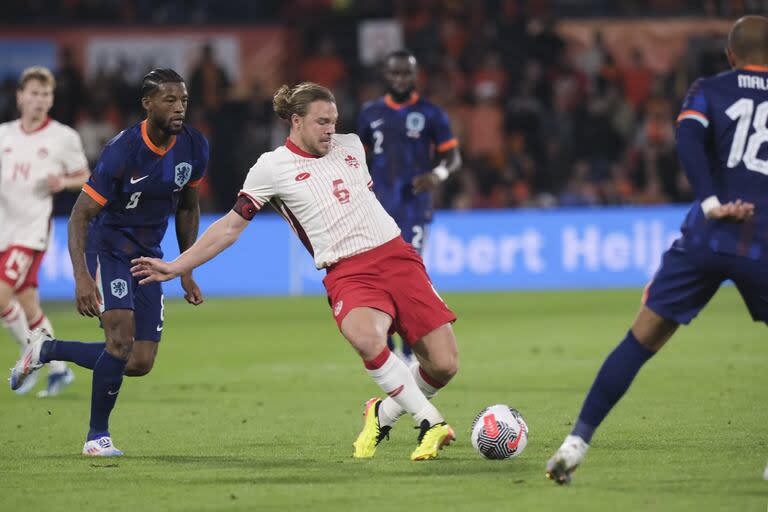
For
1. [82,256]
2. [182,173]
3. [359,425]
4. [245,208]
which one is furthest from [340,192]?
[359,425]

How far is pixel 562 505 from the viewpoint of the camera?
19.4 feet

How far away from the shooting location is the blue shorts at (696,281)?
616cm

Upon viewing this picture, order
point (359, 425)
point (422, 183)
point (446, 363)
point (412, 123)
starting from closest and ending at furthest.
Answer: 1. point (446, 363)
2. point (359, 425)
3. point (422, 183)
4. point (412, 123)

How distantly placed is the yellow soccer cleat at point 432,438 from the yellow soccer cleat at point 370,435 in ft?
1.22

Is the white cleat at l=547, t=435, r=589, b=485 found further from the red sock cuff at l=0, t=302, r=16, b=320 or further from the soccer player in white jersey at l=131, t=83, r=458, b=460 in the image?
the red sock cuff at l=0, t=302, r=16, b=320

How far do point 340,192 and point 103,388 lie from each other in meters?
1.85

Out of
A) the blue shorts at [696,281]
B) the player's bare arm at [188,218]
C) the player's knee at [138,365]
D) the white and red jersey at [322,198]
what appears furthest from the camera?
the player's bare arm at [188,218]

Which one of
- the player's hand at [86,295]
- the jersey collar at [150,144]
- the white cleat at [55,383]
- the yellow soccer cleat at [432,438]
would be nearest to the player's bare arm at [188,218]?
the jersey collar at [150,144]

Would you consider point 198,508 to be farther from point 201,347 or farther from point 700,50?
point 700,50

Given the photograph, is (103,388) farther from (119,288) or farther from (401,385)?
(401,385)

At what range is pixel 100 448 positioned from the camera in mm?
7789

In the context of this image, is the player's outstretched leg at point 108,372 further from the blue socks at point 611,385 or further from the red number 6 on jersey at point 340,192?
the blue socks at point 611,385

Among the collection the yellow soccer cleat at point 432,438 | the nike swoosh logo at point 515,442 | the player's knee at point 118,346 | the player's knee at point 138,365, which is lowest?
the nike swoosh logo at point 515,442

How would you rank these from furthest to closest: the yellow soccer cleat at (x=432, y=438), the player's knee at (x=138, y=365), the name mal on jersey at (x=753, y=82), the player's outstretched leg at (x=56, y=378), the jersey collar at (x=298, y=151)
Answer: the player's outstretched leg at (x=56, y=378), the player's knee at (x=138, y=365), the jersey collar at (x=298, y=151), the yellow soccer cleat at (x=432, y=438), the name mal on jersey at (x=753, y=82)
